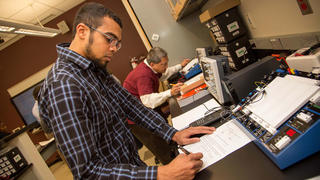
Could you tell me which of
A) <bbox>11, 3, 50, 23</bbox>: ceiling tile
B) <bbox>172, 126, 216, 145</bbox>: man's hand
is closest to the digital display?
<bbox>172, 126, 216, 145</bbox>: man's hand

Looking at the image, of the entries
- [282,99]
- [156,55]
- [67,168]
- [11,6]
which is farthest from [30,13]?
[282,99]

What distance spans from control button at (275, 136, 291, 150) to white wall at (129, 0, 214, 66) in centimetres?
220

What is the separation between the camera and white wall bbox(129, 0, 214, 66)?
8.32 ft

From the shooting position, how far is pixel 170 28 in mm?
2596

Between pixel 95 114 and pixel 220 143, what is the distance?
1.85 feet

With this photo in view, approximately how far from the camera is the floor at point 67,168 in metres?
2.76

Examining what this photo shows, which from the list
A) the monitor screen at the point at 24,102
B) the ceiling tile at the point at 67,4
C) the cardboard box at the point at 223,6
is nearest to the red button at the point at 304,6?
the cardboard box at the point at 223,6

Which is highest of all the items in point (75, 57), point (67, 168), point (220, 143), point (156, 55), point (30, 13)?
point (30, 13)

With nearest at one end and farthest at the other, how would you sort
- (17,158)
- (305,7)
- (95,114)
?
(95,114)
(305,7)
(17,158)

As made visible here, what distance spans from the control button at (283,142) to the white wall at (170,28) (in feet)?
7.23

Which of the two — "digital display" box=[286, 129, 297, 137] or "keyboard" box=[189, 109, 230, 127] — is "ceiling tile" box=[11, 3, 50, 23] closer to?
"keyboard" box=[189, 109, 230, 127]

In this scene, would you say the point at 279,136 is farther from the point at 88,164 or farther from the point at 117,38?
the point at 117,38

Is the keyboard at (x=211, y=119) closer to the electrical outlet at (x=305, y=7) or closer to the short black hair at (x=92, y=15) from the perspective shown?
the electrical outlet at (x=305, y=7)

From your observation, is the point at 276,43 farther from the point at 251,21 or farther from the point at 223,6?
the point at 223,6
